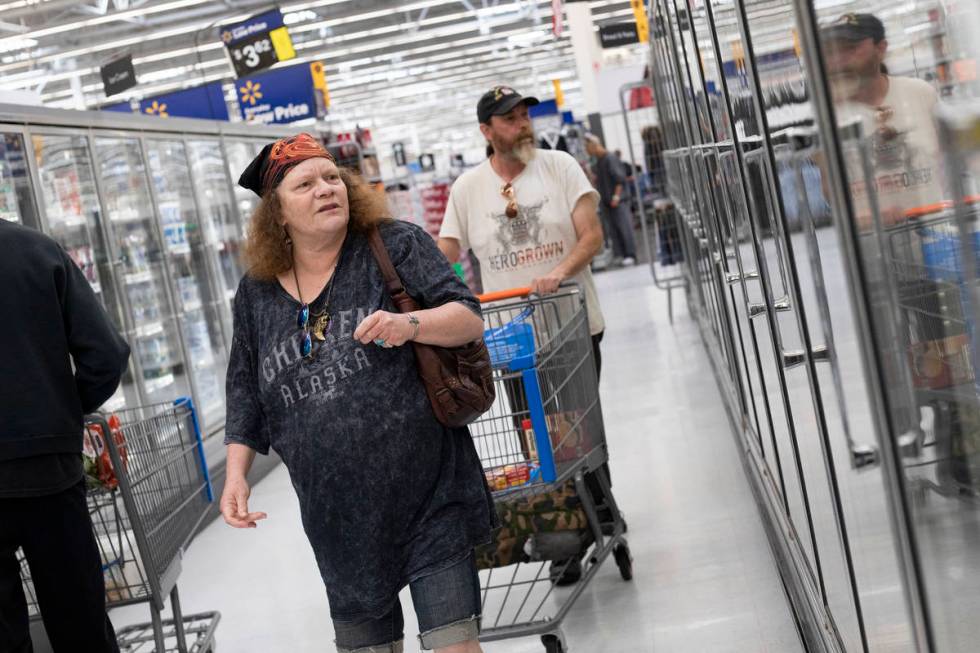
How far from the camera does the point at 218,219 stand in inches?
348

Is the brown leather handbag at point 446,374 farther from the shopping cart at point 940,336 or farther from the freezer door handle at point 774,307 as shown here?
the shopping cart at point 940,336

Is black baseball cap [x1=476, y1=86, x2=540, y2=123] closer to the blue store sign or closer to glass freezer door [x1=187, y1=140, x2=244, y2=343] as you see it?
glass freezer door [x1=187, y1=140, x2=244, y2=343]

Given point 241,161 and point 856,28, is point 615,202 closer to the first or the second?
point 241,161

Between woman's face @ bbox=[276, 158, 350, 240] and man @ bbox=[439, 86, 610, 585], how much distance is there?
1.87 metres

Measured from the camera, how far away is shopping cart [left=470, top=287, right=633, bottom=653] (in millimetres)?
3475

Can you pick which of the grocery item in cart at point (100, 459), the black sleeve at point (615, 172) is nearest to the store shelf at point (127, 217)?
the grocery item in cart at point (100, 459)

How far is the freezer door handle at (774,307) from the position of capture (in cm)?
217

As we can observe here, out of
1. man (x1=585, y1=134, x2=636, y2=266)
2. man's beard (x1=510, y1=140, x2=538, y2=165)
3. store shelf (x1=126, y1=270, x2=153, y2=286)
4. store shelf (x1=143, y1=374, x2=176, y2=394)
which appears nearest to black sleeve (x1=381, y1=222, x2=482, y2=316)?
man's beard (x1=510, y1=140, x2=538, y2=165)

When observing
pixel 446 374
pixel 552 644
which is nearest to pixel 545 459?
pixel 552 644

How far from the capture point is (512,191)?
452 centimetres

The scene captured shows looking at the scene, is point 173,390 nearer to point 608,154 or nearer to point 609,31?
point 608,154

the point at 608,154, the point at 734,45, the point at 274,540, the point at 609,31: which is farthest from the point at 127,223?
the point at 609,31

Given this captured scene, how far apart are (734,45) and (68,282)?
1.98 meters

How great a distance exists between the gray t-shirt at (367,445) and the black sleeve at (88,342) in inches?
35.5
